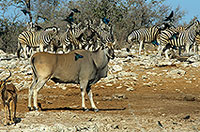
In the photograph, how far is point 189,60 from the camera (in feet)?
47.4

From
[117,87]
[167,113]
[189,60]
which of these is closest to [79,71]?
[167,113]

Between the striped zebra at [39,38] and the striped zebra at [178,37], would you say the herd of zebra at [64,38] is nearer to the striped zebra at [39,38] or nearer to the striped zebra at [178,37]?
the striped zebra at [39,38]

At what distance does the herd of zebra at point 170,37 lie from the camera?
1638cm

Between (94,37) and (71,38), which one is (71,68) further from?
(94,37)

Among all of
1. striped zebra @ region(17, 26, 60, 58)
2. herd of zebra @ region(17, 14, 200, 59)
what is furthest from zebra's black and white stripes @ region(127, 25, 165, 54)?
striped zebra @ region(17, 26, 60, 58)

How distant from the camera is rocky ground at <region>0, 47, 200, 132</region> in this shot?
21.6 ft

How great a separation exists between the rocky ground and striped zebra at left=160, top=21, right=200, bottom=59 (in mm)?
1171

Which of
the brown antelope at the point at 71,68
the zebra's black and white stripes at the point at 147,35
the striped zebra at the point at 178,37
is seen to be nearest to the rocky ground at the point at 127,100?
the brown antelope at the point at 71,68

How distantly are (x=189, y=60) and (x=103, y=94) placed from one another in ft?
15.2

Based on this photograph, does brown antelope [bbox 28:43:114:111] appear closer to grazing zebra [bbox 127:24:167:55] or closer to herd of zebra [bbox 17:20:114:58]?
herd of zebra [bbox 17:20:114:58]

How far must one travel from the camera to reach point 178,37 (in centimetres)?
1672

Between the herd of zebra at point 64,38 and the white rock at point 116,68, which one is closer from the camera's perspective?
the white rock at point 116,68

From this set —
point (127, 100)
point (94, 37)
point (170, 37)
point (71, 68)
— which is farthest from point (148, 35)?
point (71, 68)

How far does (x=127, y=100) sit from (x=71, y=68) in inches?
83.4
